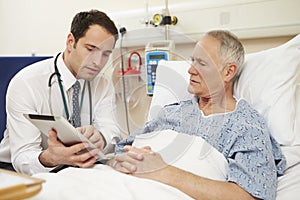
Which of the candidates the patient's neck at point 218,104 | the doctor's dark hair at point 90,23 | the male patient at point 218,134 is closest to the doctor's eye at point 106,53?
the doctor's dark hair at point 90,23

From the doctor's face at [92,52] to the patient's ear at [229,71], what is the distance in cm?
51

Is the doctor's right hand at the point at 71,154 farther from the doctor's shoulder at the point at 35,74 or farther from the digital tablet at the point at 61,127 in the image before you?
the doctor's shoulder at the point at 35,74

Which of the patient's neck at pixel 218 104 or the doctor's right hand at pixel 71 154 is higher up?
the patient's neck at pixel 218 104

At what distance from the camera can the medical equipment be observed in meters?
1.60

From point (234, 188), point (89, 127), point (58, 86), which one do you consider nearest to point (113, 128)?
point (89, 127)

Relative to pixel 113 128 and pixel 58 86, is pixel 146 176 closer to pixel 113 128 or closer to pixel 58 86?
pixel 113 128

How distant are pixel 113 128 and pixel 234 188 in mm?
615

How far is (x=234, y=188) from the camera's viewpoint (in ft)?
3.87

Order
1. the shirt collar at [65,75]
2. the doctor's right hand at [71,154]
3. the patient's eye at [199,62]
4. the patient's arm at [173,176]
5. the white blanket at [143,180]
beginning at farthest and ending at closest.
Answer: the shirt collar at [65,75]
the patient's eye at [199,62]
the doctor's right hand at [71,154]
the patient's arm at [173,176]
the white blanket at [143,180]

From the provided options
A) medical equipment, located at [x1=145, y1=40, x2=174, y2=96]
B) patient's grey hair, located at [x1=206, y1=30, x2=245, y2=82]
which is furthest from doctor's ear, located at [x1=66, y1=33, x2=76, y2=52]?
→ patient's grey hair, located at [x1=206, y1=30, x2=245, y2=82]

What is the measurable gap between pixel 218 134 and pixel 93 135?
0.51m

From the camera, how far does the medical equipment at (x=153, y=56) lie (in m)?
1.60

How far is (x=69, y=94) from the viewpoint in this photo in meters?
1.58

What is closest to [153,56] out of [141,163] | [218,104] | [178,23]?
[218,104]
